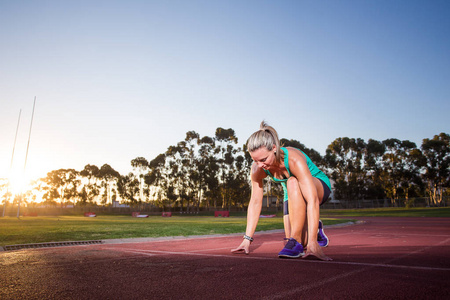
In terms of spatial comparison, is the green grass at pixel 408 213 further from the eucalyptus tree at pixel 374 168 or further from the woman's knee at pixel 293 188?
the woman's knee at pixel 293 188

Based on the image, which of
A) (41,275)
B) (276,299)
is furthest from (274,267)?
(41,275)

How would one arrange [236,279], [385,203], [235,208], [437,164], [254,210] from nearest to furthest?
1. [236,279]
2. [254,210]
3. [385,203]
4. [437,164]
5. [235,208]

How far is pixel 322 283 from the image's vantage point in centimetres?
230

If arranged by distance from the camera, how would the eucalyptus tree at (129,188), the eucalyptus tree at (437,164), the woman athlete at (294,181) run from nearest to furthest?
1. the woman athlete at (294,181)
2. the eucalyptus tree at (437,164)
3. the eucalyptus tree at (129,188)

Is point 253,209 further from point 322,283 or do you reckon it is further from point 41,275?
point 41,275

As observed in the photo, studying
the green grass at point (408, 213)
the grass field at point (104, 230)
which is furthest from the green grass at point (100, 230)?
the green grass at point (408, 213)

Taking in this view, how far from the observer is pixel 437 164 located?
59.3 metres

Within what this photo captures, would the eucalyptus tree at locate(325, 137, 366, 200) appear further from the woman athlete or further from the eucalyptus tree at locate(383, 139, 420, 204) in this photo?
the woman athlete

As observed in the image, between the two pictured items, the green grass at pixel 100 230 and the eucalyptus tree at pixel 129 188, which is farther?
the eucalyptus tree at pixel 129 188

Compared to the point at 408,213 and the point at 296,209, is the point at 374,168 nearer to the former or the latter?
the point at 408,213

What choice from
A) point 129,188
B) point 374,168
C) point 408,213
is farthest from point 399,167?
point 129,188

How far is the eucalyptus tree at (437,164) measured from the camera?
58469 mm

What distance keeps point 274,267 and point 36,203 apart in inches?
4875

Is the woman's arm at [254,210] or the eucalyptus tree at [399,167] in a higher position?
the eucalyptus tree at [399,167]
